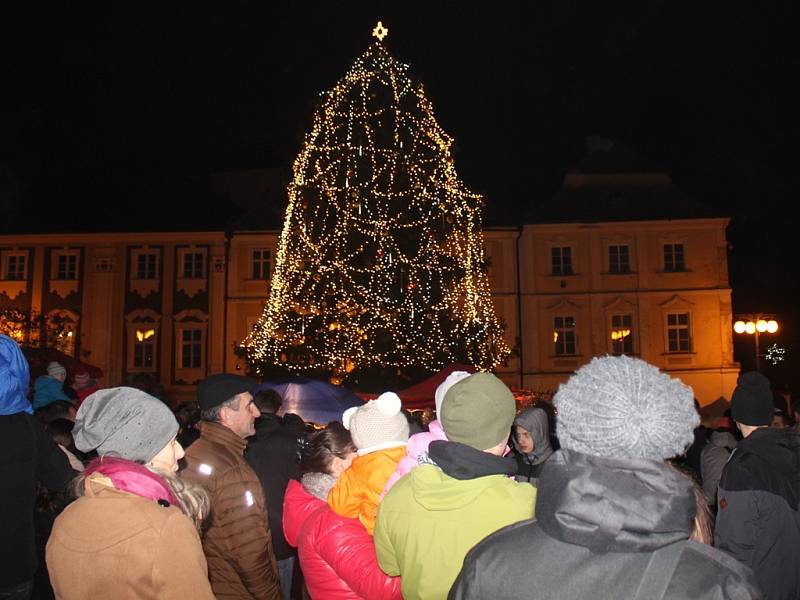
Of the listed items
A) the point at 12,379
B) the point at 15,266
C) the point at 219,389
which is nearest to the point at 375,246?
the point at 219,389

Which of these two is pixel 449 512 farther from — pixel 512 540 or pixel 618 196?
pixel 618 196

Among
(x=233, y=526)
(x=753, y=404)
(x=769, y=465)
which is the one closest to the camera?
(x=233, y=526)

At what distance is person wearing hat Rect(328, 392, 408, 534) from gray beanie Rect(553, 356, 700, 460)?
183 centimetres

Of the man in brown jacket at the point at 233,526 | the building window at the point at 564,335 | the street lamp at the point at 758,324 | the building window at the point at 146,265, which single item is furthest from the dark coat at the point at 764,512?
the building window at the point at 146,265

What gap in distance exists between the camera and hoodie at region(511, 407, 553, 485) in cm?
581

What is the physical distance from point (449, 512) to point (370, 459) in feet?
3.10

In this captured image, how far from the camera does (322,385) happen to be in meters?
12.2

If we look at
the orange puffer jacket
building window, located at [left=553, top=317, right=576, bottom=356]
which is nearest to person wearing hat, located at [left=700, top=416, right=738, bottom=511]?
the orange puffer jacket

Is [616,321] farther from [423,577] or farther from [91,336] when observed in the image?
[423,577]

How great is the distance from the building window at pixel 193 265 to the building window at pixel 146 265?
1.35 metres

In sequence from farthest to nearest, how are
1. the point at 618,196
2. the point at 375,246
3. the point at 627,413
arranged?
the point at 618,196 < the point at 375,246 < the point at 627,413

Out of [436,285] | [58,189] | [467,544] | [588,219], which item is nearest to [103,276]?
[58,189]

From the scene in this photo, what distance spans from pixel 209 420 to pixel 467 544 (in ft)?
6.97

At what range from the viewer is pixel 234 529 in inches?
150
